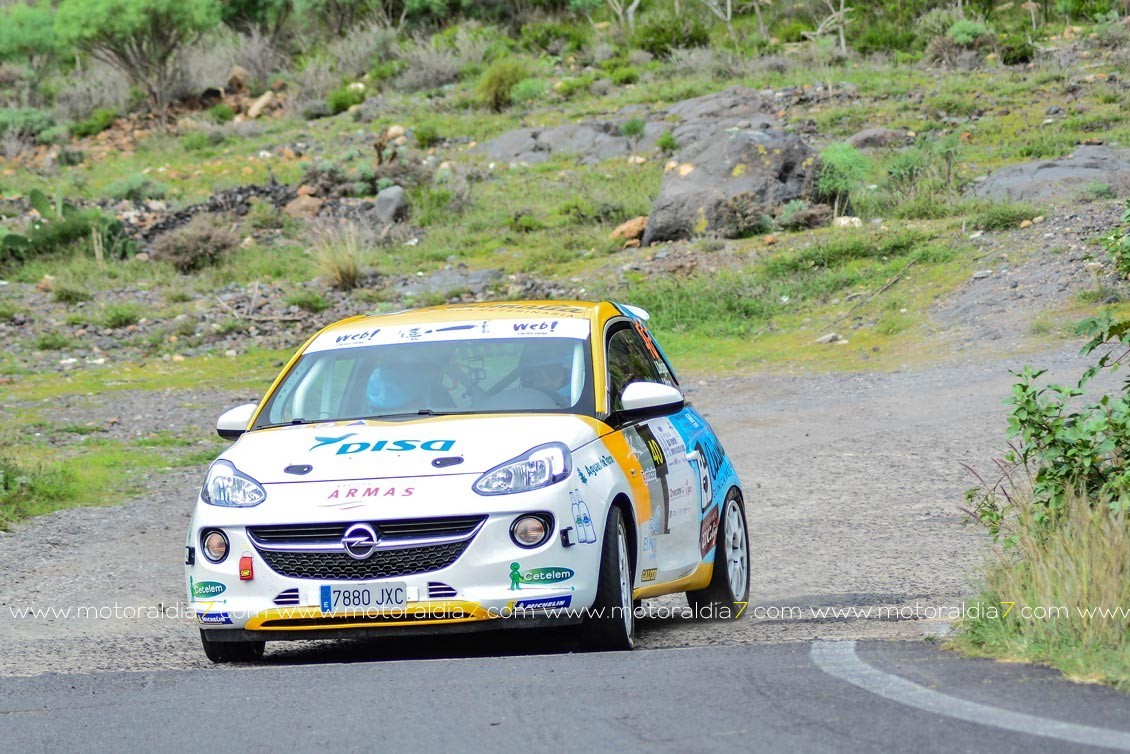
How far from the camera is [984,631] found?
17.5 ft

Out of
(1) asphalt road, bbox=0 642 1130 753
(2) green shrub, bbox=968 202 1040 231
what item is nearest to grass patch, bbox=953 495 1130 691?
(1) asphalt road, bbox=0 642 1130 753

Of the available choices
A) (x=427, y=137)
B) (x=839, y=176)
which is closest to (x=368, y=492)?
(x=839, y=176)

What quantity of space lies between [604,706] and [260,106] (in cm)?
3870

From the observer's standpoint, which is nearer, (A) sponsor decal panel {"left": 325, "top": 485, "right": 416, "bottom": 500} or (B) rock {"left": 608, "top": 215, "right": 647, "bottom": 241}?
(A) sponsor decal panel {"left": 325, "top": 485, "right": 416, "bottom": 500}

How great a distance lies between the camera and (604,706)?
15.6ft

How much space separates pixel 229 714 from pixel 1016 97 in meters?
27.3

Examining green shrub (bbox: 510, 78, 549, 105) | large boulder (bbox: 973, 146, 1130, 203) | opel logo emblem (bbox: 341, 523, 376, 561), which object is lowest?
large boulder (bbox: 973, 146, 1130, 203)

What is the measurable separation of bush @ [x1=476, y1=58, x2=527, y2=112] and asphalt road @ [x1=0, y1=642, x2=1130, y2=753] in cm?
3202

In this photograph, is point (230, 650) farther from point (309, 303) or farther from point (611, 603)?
point (309, 303)

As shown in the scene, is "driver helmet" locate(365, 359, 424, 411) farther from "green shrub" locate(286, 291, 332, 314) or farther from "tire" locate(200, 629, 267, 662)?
"green shrub" locate(286, 291, 332, 314)

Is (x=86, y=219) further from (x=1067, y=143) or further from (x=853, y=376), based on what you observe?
(x=1067, y=143)

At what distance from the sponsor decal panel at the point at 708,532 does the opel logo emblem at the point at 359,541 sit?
2.08 m

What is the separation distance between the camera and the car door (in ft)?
Result: 22.1

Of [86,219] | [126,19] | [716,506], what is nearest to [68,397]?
[86,219]
